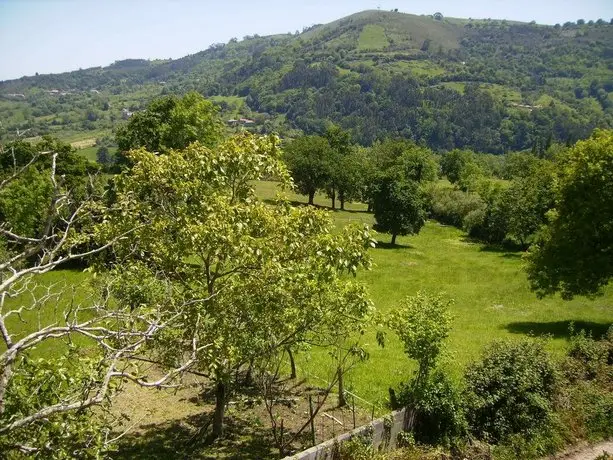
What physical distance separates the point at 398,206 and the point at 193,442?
48548 millimetres

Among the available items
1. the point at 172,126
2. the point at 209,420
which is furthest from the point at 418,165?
the point at 209,420

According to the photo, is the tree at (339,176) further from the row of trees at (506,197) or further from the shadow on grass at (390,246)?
the shadow on grass at (390,246)

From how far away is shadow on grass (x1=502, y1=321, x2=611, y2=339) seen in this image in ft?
103

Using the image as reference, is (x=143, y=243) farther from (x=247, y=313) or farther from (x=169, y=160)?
(x=247, y=313)

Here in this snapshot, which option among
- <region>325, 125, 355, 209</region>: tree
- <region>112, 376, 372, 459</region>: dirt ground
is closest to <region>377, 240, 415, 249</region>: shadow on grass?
<region>325, 125, 355, 209</region>: tree

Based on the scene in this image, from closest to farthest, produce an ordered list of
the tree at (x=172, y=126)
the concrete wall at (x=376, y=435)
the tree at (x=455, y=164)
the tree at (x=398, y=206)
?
the concrete wall at (x=376, y=435), the tree at (x=172, y=126), the tree at (x=398, y=206), the tree at (x=455, y=164)

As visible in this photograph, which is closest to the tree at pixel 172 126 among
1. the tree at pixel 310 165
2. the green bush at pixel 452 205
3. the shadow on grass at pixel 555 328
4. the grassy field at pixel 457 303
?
the grassy field at pixel 457 303

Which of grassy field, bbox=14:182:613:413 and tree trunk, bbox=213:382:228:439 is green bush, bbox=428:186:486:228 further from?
tree trunk, bbox=213:382:228:439

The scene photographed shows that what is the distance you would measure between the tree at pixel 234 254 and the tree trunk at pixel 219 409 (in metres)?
2.04

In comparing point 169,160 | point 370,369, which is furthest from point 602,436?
point 169,160

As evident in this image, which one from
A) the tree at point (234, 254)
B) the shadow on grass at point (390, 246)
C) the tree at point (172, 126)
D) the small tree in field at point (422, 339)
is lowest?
the shadow on grass at point (390, 246)

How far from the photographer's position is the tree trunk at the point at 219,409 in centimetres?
1543

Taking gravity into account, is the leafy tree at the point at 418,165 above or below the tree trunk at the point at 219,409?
above

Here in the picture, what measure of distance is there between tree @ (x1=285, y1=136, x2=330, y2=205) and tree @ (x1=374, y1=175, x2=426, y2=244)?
15.4m
